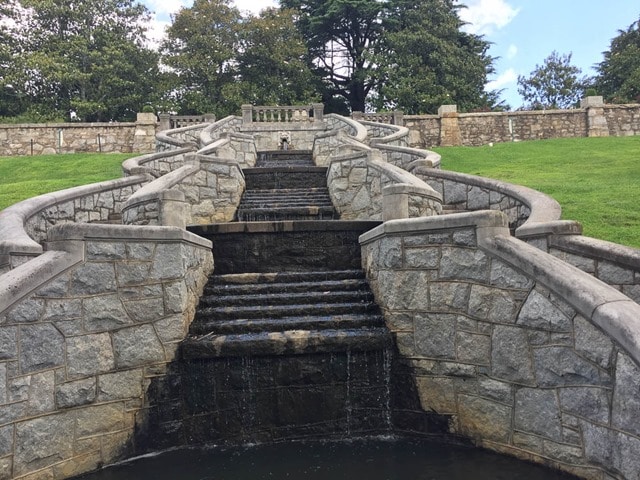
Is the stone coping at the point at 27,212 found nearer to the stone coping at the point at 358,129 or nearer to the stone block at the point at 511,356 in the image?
the stone block at the point at 511,356

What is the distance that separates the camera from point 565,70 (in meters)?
49.1

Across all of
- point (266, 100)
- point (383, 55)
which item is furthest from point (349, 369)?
point (383, 55)

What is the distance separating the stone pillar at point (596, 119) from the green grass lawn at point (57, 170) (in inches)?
931

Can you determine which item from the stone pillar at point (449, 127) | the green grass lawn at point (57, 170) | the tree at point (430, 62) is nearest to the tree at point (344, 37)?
the tree at point (430, 62)

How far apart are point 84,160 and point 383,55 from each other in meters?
22.6

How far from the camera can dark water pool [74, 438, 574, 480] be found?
179 inches

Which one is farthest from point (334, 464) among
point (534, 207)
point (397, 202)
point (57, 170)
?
point (57, 170)

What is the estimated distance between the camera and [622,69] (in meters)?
37.1

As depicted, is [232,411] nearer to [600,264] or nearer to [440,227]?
[440,227]

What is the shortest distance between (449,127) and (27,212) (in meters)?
23.6

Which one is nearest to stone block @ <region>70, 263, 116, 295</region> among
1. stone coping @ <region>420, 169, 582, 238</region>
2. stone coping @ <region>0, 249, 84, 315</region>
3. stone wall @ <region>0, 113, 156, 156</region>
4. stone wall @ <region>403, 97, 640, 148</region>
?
stone coping @ <region>0, 249, 84, 315</region>

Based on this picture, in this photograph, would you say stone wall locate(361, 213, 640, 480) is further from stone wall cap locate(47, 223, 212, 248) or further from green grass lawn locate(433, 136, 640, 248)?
green grass lawn locate(433, 136, 640, 248)

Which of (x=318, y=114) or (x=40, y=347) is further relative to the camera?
(x=318, y=114)

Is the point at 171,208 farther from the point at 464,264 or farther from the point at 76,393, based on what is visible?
the point at 464,264
